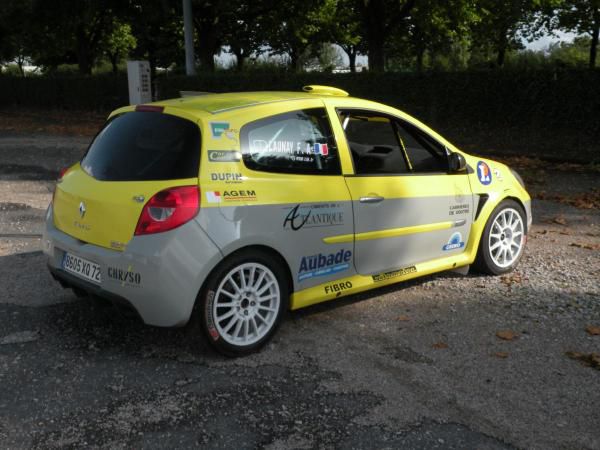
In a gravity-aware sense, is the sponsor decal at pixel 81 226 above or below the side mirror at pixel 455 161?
below

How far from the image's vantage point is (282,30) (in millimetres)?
35094

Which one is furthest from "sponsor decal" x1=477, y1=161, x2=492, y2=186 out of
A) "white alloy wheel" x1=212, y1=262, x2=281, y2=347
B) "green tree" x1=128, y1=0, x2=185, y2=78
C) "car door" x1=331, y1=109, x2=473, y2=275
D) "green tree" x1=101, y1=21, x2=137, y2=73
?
"green tree" x1=101, y1=21, x2=137, y2=73

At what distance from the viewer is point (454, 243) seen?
5.44 metres

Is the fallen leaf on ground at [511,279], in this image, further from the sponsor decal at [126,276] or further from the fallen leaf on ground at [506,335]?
the sponsor decal at [126,276]

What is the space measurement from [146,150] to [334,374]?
1825 millimetres

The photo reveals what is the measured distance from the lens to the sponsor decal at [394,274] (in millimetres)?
4887

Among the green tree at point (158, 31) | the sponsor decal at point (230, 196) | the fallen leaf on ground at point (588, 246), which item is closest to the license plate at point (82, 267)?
the sponsor decal at point (230, 196)

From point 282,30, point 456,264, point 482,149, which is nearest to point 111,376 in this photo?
point 456,264

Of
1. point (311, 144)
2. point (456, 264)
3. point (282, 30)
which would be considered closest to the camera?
point (311, 144)

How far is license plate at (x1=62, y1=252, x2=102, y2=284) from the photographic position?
13.2 feet

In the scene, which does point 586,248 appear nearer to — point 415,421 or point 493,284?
point 493,284

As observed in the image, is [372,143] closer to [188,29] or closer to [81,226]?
[81,226]

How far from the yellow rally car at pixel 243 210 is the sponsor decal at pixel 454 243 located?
0.49 feet

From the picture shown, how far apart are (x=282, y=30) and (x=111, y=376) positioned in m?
33.2
